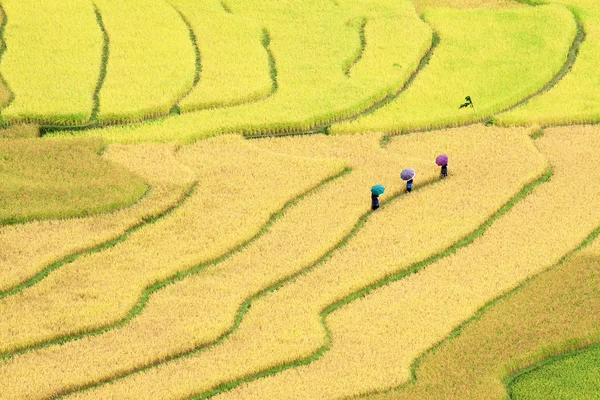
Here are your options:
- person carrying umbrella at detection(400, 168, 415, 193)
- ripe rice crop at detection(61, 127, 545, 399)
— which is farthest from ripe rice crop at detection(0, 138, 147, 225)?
person carrying umbrella at detection(400, 168, 415, 193)

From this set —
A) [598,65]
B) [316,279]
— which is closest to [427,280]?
[316,279]

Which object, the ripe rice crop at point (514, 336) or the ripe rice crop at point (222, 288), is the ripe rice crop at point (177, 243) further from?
the ripe rice crop at point (514, 336)

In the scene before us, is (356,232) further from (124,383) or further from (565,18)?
(565,18)

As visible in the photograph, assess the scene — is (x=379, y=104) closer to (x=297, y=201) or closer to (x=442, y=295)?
(x=297, y=201)

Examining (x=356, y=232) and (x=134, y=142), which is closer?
(x=356, y=232)

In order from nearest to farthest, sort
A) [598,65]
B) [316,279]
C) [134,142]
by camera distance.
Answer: [316,279] < [134,142] < [598,65]

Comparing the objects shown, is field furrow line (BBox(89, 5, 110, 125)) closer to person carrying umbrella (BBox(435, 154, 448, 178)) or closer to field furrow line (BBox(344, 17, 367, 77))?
field furrow line (BBox(344, 17, 367, 77))
